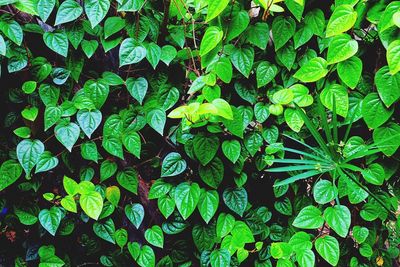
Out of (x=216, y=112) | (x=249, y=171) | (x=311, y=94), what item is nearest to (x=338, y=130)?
(x=311, y=94)

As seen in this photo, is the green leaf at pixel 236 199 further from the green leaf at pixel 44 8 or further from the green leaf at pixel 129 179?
the green leaf at pixel 44 8

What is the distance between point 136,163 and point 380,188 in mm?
979

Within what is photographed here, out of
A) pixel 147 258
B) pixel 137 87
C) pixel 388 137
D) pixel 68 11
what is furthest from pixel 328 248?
pixel 68 11

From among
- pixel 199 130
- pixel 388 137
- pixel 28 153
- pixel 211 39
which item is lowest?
pixel 28 153

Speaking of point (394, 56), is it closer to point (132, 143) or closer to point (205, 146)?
point (205, 146)

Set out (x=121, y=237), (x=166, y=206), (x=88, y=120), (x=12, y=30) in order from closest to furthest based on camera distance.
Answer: (x=12, y=30), (x=88, y=120), (x=166, y=206), (x=121, y=237)

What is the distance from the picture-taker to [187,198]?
154 cm

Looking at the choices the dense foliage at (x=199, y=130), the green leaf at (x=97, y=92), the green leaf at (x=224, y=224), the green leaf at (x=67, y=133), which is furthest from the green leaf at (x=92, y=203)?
the green leaf at (x=224, y=224)

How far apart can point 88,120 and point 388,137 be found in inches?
41.4

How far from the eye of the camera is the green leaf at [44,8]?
53.0 inches

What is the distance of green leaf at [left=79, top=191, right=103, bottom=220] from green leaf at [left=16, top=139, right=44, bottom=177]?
0.73ft

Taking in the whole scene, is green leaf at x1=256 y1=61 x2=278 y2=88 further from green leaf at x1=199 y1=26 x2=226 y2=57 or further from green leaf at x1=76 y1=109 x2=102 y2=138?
green leaf at x1=76 y1=109 x2=102 y2=138

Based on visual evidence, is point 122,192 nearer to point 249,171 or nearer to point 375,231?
point 249,171

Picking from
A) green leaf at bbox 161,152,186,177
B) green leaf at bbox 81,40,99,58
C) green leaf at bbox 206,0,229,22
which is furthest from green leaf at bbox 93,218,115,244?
green leaf at bbox 206,0,229,22
